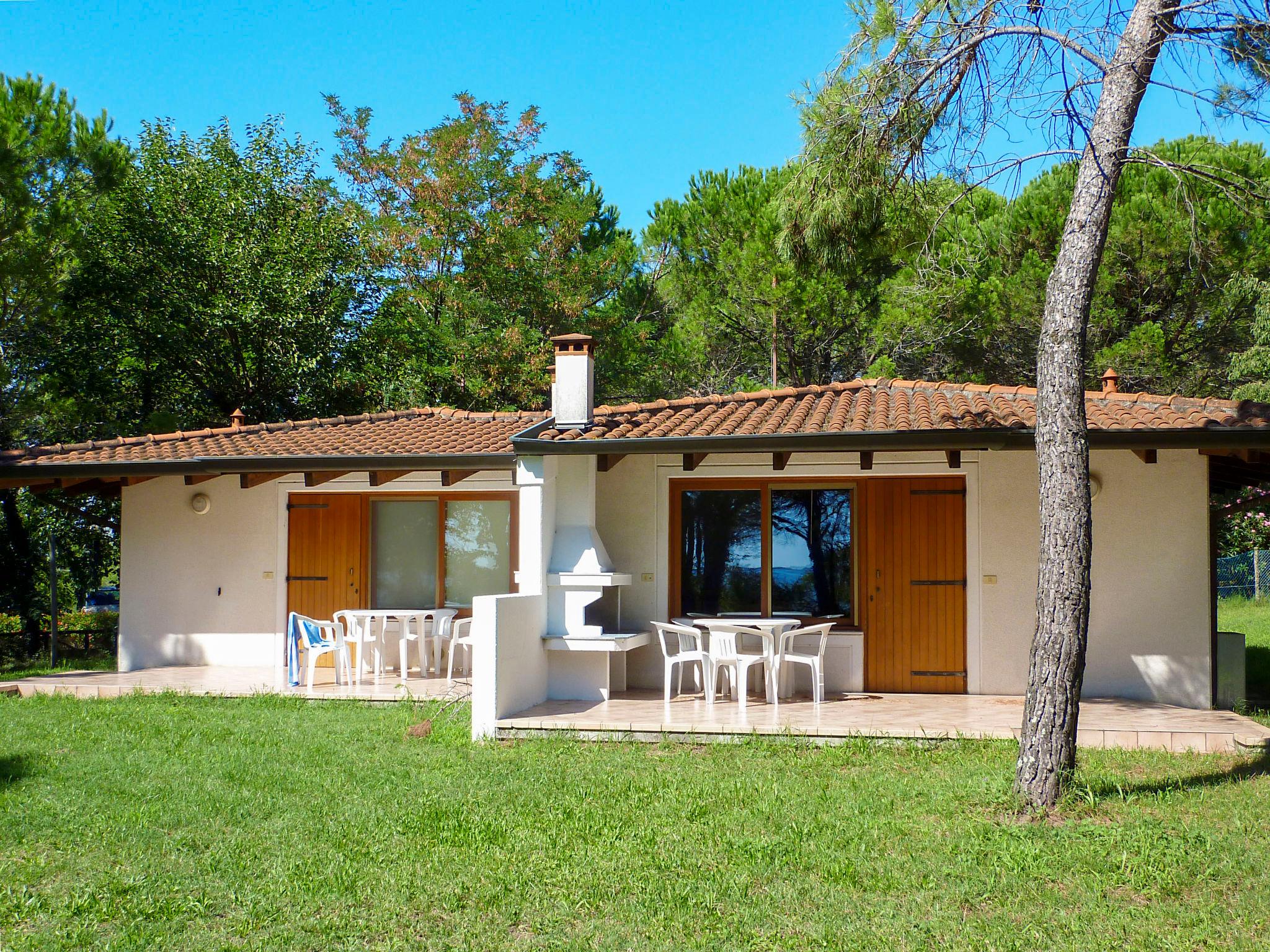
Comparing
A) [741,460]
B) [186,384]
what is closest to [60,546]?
[186,384]

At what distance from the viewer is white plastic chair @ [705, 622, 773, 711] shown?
9.12m

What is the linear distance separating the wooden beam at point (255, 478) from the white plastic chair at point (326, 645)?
2.00 metres

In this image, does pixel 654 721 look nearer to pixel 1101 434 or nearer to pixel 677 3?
pixel 1101 434

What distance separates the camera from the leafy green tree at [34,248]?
15977mm

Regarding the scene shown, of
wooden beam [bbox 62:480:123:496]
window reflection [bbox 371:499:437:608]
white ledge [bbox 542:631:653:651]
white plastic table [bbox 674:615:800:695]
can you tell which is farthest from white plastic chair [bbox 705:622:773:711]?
wooden beam [bbox 62:480:123:496]

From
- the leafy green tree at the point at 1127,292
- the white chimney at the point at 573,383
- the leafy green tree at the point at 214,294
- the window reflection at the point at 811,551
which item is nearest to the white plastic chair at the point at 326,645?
the white chimney at the point at 573,383

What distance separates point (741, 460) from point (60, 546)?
15237 millimetres

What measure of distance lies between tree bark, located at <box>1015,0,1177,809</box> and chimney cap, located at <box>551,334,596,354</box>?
481 centimetres

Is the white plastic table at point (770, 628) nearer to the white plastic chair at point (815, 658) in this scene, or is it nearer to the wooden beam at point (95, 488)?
the white plastic chair at point (815, 658)

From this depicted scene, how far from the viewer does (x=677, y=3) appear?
12742 mm

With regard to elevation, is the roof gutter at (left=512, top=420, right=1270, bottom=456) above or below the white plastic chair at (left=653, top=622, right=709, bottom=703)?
above

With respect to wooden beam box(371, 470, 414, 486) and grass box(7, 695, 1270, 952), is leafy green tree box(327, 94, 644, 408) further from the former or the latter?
grass box(7, 695, 1270, 952)

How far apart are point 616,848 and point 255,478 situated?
8.39 metres

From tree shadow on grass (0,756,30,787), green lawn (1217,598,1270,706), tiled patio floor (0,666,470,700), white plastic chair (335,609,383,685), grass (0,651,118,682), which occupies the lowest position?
grass (0,651,118,682)
